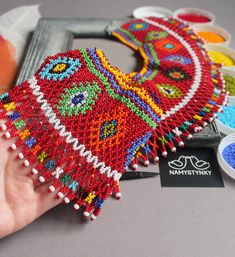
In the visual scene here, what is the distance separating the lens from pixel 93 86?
67 cm

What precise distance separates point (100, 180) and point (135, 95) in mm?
171

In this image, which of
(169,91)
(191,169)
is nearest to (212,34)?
(169,91)

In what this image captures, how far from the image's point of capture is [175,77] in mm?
842

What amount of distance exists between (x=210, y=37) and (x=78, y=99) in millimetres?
580

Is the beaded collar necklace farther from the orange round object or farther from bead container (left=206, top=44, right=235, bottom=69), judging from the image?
the orange round object

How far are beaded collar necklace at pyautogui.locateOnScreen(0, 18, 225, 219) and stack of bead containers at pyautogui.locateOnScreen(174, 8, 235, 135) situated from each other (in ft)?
0.13

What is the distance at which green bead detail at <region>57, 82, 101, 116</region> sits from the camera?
636 mm

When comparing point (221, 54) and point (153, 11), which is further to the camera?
point (153, 11)

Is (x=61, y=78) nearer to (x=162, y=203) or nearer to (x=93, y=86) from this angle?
(x=93, y=86)

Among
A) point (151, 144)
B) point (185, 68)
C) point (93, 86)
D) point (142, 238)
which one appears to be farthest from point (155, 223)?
point (185, 68)

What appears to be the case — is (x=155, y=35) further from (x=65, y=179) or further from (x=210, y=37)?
(x=65, y=179)

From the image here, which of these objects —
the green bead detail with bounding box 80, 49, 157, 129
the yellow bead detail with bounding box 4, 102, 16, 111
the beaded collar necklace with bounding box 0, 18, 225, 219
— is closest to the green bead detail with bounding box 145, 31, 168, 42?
the beaded collar necklace with bounding box 0, 18, 225, 219

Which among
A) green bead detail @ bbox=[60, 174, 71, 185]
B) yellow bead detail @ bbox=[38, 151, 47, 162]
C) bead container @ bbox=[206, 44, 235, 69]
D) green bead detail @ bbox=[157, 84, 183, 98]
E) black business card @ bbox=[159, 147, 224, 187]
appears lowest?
black business card @ bbox=[159, 147, 224, 187]

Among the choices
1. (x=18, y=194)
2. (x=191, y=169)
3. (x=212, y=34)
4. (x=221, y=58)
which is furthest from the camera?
(x=212, y=34)
